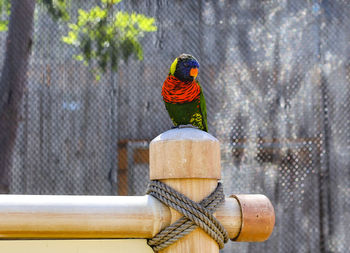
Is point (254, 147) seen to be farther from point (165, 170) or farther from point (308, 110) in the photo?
point (165, 170)

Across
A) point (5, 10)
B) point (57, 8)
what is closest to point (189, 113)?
point (57, 8)

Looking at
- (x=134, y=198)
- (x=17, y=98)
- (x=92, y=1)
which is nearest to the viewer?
(x=134, y=198)

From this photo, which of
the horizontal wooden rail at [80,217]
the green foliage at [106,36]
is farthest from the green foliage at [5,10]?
the horizontal wooden rail at [80,217]

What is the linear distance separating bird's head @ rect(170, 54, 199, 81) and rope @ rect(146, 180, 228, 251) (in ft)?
2.44

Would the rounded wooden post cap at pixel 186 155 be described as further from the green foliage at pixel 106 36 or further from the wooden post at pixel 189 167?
the green foliage at pixel 106 36

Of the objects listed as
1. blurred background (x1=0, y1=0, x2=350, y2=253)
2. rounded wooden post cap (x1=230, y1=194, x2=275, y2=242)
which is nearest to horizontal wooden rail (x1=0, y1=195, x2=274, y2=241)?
rounded wooden post cap (x1=230, y1=194, x2=275, y2=242)

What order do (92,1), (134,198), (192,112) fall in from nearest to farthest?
(134,198) → (192,112) → (92,1)

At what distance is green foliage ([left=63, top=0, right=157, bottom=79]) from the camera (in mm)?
3029

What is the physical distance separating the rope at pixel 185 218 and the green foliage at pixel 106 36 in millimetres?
2390

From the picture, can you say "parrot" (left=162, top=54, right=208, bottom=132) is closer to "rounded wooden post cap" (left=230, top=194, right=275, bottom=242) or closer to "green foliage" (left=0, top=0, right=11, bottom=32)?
"rounded wooden post cap" (left=230, top=194, right=275, bottom=242)

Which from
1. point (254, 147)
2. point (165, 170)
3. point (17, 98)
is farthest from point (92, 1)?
point (165, 170)

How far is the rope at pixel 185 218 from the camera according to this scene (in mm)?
730

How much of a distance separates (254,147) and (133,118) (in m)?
0.90

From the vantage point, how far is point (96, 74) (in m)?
3.05
